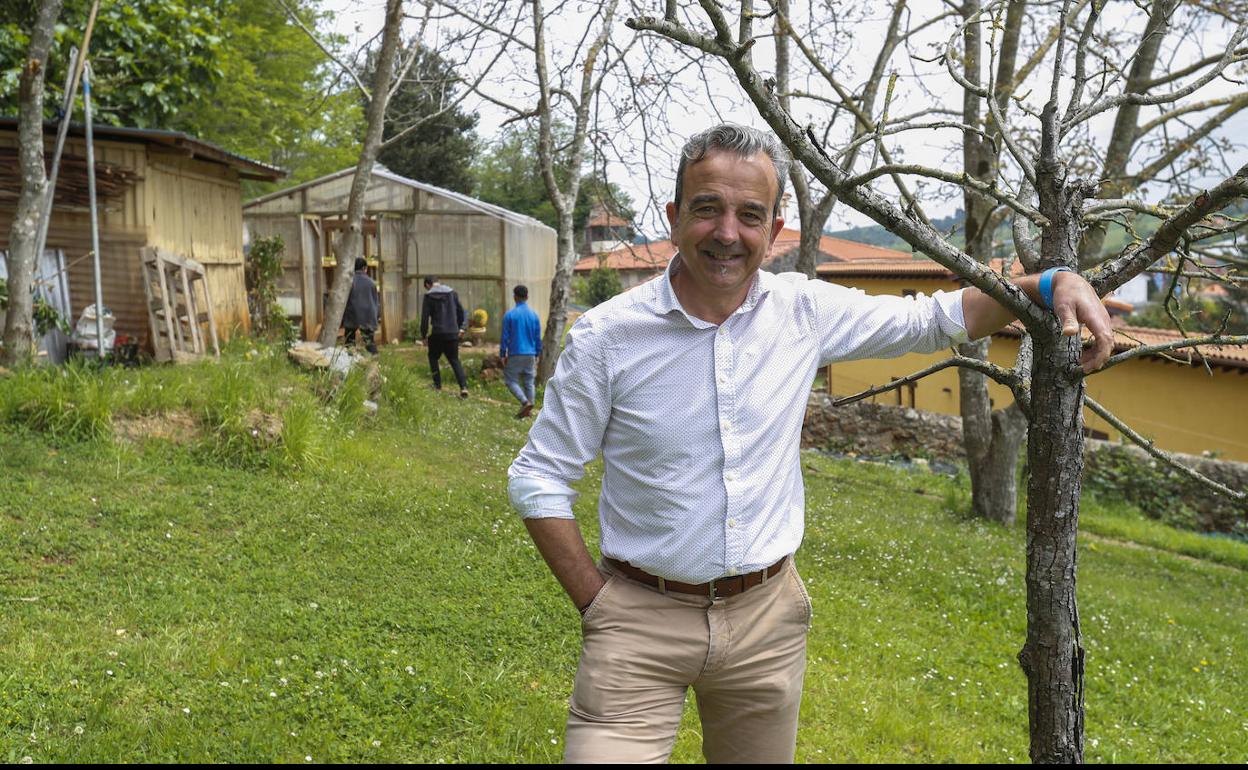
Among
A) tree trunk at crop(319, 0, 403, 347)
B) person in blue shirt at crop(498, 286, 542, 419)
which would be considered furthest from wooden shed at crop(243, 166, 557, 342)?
tree trunk at crop(319, 0, 403, 347)

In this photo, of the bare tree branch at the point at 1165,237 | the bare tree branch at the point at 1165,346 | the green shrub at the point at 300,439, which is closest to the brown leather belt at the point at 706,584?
the bare tree branch at the point at 1165,346

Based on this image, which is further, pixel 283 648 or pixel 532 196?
pixel 532 196

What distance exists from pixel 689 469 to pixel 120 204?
34.7 feet

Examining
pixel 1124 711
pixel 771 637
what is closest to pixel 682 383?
pixel 771 637

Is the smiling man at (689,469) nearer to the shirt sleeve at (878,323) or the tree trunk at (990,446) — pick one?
the shirt sleeve at (878,323)

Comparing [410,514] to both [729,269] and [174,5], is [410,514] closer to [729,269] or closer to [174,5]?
[729,269]

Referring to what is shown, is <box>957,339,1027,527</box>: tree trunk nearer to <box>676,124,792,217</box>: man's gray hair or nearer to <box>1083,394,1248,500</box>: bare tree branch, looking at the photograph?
<box>1083,394,1248,500</box>: bare tree branch

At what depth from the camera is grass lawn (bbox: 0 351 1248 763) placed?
3.86 meters

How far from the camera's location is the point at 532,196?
132 feet

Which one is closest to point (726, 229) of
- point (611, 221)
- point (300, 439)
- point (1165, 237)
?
point (1165, 237)

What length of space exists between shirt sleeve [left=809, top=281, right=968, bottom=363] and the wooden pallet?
30.6 feet

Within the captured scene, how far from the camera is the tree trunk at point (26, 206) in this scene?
8.15 metres

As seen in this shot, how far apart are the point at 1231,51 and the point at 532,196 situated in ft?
126

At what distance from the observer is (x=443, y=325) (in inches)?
551
